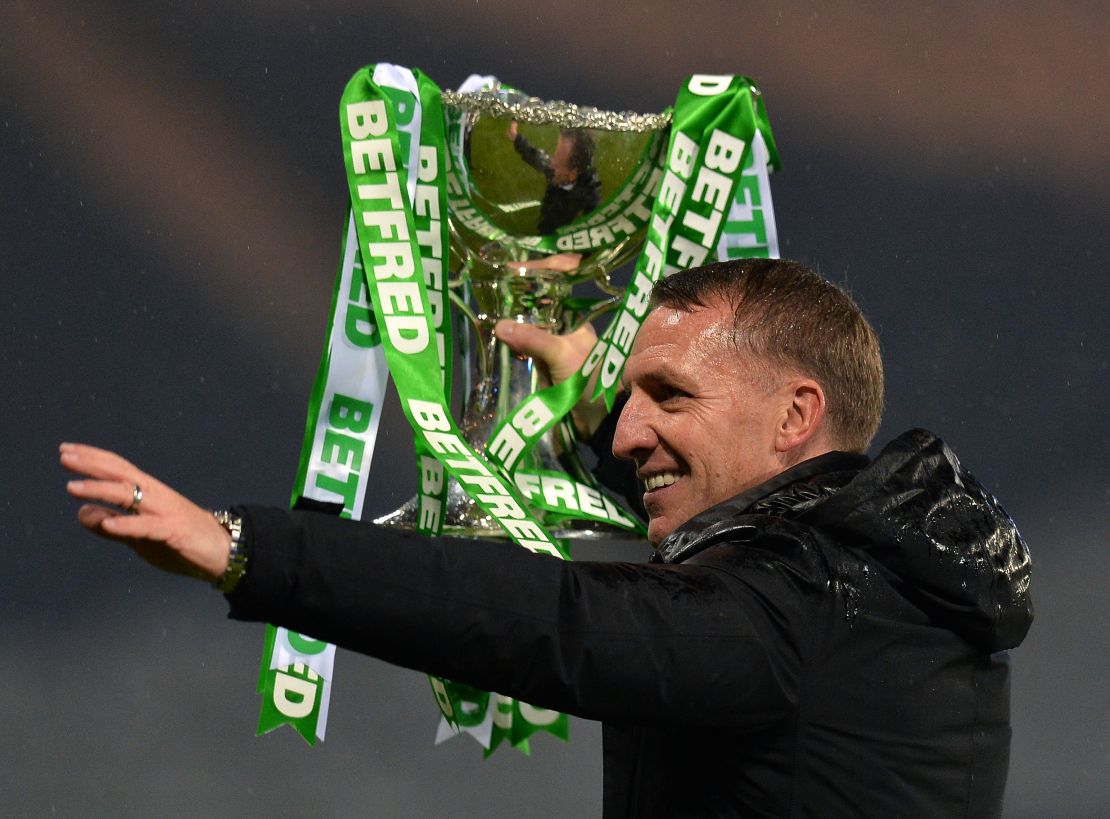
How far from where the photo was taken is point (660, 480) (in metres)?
1.04

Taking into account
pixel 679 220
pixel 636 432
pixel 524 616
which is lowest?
pixel 524 616

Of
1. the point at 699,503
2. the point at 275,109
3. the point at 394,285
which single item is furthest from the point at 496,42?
the point at 699,503

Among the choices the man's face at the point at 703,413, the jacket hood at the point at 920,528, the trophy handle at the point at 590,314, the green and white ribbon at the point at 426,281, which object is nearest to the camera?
the jacket hood at the point at 920,528

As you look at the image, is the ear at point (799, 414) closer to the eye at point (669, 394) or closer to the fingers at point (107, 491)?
the eye at point (669, 394)

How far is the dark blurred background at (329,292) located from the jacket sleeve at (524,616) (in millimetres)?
1351

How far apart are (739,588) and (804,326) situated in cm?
→ 27

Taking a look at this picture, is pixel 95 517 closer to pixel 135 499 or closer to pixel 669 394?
pixel 135 499

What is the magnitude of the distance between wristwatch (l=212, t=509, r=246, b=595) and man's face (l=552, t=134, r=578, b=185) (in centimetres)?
82

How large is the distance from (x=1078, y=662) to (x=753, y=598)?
5.78 ft

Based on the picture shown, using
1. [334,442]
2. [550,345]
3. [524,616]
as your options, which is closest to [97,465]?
[524,616]

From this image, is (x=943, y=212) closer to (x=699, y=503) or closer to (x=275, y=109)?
(x=275, y=109)

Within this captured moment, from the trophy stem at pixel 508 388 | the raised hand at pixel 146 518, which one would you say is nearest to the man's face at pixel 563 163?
the trophy stem at pixel 508 388

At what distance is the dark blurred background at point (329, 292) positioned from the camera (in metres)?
2.17

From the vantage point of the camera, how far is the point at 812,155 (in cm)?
242
